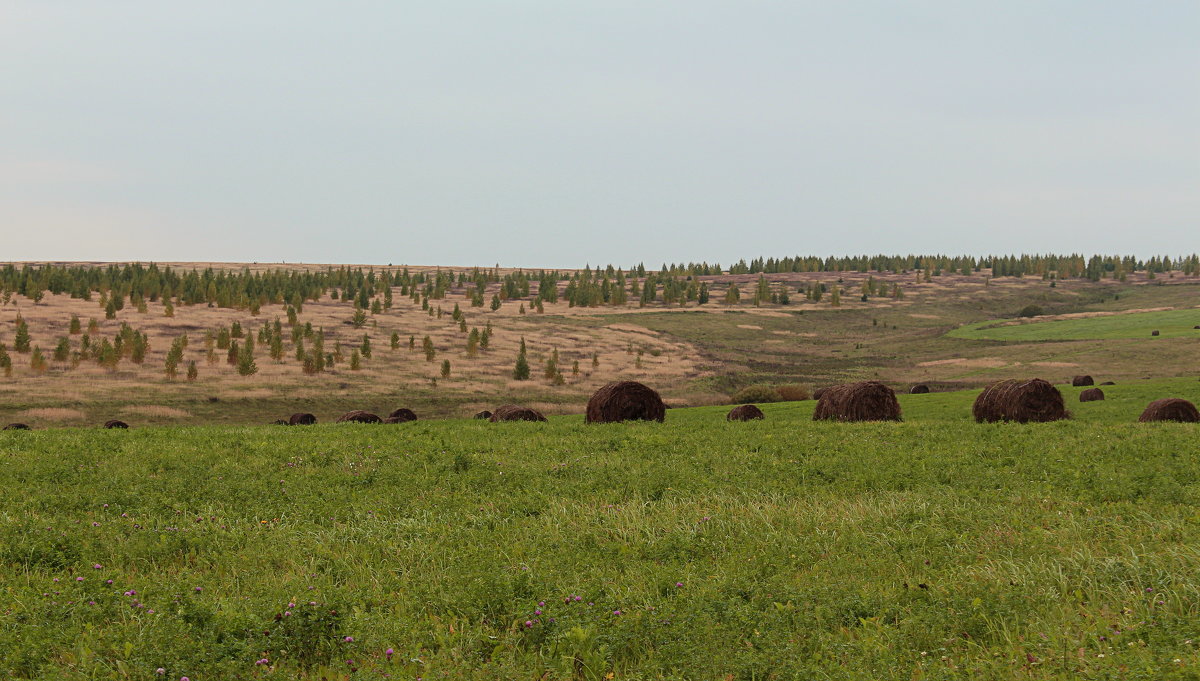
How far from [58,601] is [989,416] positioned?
30.3m

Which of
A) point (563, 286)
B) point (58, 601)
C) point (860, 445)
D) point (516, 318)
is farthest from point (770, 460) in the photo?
point (563, 286)

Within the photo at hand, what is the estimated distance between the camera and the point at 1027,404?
2888 centimetres

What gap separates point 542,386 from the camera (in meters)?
65.1

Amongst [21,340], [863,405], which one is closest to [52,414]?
[21,340]

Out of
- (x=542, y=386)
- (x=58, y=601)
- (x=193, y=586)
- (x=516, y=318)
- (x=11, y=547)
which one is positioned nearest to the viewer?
(x=58, y=601)

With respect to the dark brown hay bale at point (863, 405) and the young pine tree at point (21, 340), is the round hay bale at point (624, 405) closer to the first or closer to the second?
the dark brown hay bale at point (863, 405)

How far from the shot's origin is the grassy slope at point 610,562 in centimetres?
652

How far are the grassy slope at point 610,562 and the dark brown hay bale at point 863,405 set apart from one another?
1243cm

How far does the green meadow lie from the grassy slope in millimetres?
84022

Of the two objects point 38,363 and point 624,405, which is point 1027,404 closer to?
point 624,405

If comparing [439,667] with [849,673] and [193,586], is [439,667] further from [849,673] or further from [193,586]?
[193,586]

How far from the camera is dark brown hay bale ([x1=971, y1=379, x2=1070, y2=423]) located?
28672mm

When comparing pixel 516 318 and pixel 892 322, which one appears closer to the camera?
pixel 516 318

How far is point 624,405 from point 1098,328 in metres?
90.7
